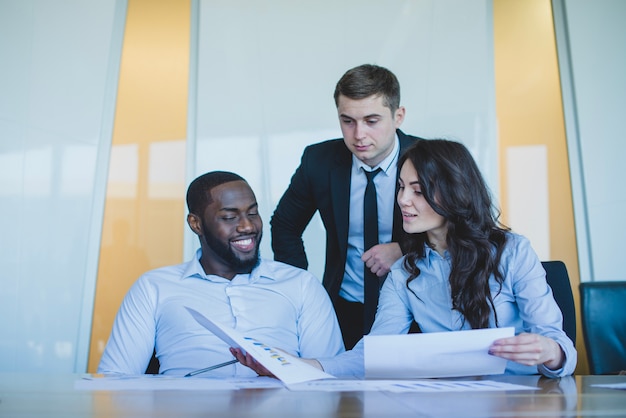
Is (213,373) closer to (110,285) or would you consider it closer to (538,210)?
(110,285)

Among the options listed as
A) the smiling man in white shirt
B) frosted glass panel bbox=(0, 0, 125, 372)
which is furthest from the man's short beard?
frosted glass panel bbox=(0, 0, 125, 372)

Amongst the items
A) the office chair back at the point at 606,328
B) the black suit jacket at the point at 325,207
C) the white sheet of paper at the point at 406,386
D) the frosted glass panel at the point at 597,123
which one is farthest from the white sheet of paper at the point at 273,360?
the frosted glass panel at the point at 597,123

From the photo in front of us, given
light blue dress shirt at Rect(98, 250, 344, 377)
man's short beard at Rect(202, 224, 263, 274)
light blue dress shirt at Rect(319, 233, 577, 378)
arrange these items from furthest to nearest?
man's short beard at Rect(202, 224, 263, 274) < light blue dress shirt at Rect(98, 250, 344, 377) < light blue dress shirt at Rect(319, 233, 577, 378)

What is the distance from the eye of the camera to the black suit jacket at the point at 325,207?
2.75 metres

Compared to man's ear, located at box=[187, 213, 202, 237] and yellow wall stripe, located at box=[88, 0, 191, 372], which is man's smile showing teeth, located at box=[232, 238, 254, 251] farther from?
yellow wall stripe, located at box=[88, 0, 191, 372]

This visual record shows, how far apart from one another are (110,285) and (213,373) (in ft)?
7.12

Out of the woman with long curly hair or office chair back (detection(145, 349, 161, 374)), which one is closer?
the woman with long curly hair

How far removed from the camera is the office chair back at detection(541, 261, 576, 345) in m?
2.02

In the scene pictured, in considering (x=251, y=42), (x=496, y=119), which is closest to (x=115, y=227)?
(x=251, y=42)

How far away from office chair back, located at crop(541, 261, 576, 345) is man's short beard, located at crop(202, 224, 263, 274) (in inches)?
38.8

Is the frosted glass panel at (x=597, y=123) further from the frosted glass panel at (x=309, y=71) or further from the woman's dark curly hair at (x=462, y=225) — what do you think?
the woman's dark curly hair at (x=462, y=225)

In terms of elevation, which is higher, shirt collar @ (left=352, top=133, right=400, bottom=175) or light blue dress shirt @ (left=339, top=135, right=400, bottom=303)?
shirt collar @ (left=352, top=133, right=400, bottom=175)

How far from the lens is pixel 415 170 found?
2.14 metres

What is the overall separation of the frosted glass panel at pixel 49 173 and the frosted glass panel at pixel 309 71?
0.63m
